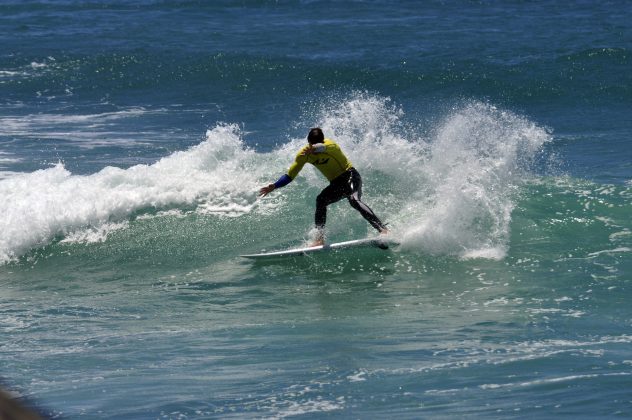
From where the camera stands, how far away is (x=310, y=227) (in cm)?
1232

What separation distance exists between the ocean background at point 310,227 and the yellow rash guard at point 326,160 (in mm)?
1008

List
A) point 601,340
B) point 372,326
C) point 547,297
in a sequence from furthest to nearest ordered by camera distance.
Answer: point 547,297 → point 372,326 → point 601,340

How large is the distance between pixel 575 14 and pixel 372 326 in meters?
20.6

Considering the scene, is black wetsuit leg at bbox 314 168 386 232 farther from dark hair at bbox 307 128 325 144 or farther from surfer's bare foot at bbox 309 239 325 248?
dark hair at bbox 307 128 325 144

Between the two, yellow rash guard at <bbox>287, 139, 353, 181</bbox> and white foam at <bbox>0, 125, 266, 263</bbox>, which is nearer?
yellow rash guard at <bbox>287, 139, 353, 181</bbox>

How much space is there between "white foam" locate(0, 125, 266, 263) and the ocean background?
39mm

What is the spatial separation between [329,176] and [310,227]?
1797 millimetres

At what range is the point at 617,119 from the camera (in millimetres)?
18516

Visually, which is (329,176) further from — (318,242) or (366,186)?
(366,186)

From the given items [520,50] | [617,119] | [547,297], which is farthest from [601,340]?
[520,50]

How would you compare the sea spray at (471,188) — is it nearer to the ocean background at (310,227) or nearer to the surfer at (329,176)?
the ocean background at (310,227)

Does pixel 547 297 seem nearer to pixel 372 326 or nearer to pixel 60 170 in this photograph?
pixel 372 326

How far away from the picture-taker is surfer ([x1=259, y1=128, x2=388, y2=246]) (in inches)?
404

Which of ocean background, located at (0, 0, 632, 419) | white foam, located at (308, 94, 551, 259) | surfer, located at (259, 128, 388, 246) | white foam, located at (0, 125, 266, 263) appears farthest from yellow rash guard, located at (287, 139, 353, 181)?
white foam, located at (0, 125, 266, 263)
